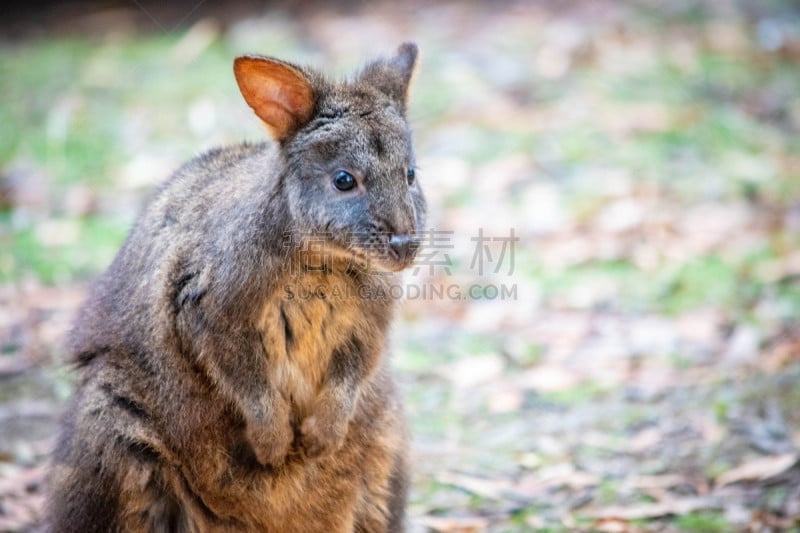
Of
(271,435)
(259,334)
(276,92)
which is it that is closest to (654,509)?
(271,435)

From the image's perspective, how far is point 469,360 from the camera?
21.6 feet

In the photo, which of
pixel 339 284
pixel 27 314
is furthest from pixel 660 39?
pixel 339 284

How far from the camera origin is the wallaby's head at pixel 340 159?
3811mm

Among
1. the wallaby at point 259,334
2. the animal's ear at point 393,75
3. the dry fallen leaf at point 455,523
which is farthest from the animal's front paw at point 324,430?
the animal's ear at point 393,75

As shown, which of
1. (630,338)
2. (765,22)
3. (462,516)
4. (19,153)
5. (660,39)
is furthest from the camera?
(765,22)

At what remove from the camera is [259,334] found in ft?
12.9

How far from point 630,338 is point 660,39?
5.27 meters

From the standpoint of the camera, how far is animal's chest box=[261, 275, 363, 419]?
3936mm

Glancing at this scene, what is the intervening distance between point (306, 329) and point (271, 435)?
0.41 metres

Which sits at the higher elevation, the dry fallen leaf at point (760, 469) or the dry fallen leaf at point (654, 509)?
the dry fallen leaf at point (760, 469)

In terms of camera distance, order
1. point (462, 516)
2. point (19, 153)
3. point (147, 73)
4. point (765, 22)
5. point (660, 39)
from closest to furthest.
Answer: point (462, 516)
point (19, 153)
point (147, 73)
point (660, 39)
point (765, 22)

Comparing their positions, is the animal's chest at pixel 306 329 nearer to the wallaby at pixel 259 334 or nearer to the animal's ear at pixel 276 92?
the wallaby at pixel 259 334

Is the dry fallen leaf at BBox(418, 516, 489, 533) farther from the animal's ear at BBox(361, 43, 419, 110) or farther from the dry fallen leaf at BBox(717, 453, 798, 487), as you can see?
the animal's ear at BBox(361, 43, 419, 110)

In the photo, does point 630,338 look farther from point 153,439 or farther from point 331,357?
point 153,439
